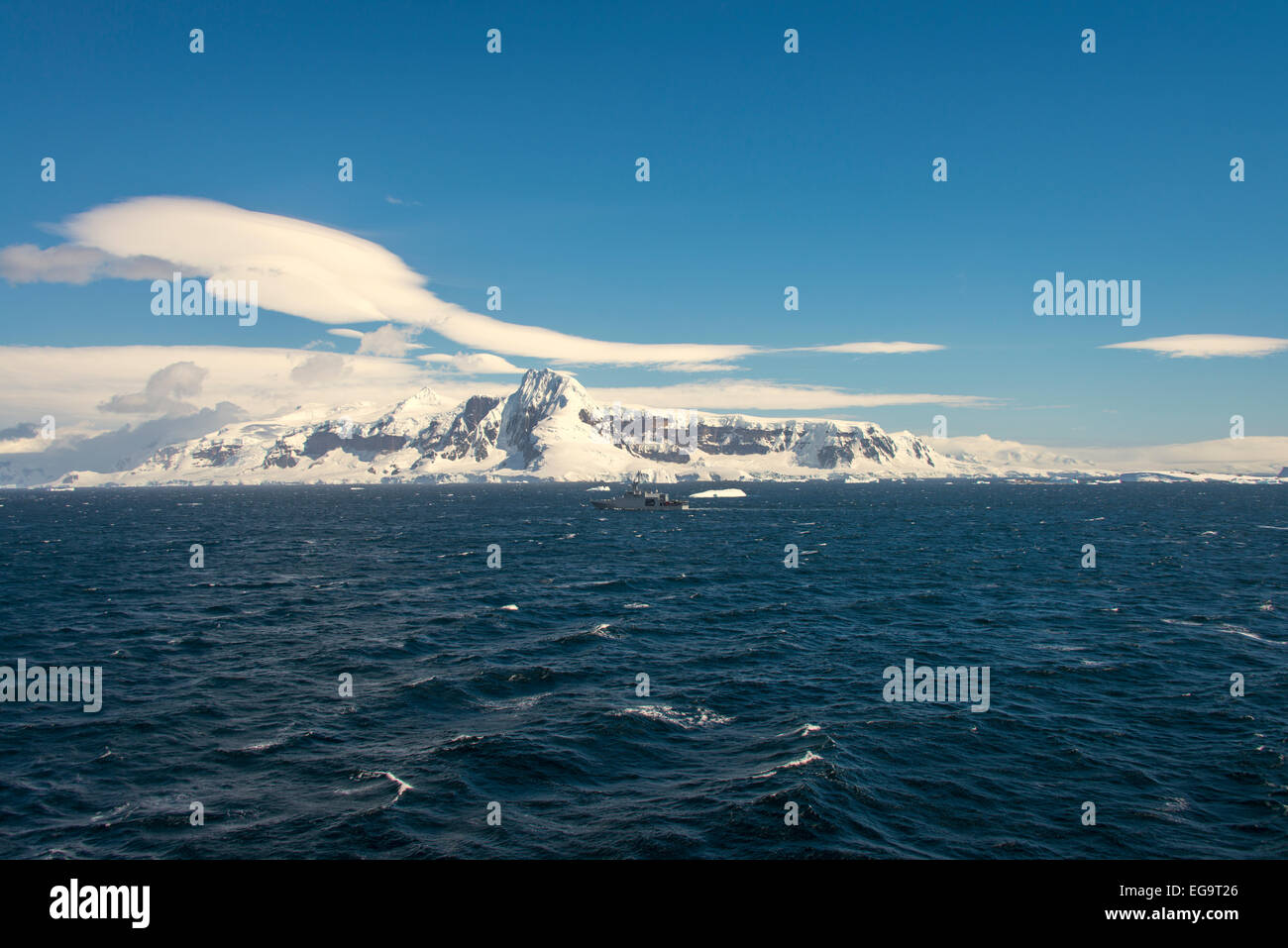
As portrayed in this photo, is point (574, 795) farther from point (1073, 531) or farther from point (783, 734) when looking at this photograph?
point (1073, 531)

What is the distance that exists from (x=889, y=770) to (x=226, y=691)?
124 feet

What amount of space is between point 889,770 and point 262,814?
26.1 metres

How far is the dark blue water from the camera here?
26312 millimetres

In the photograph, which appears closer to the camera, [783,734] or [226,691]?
[783,734]

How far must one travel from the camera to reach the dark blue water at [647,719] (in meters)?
26.3

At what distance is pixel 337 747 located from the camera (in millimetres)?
34094

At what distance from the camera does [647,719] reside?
37812 mm

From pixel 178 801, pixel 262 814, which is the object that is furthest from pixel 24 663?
pixel 262 814

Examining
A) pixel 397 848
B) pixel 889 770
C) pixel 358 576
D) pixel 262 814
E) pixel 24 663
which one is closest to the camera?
pixel 397 848

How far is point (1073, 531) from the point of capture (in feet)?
475

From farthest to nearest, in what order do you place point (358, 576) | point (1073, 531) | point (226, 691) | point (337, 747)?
point (1073, 531)
point (358, 576)
point (226, 691)
point (337, 747)
